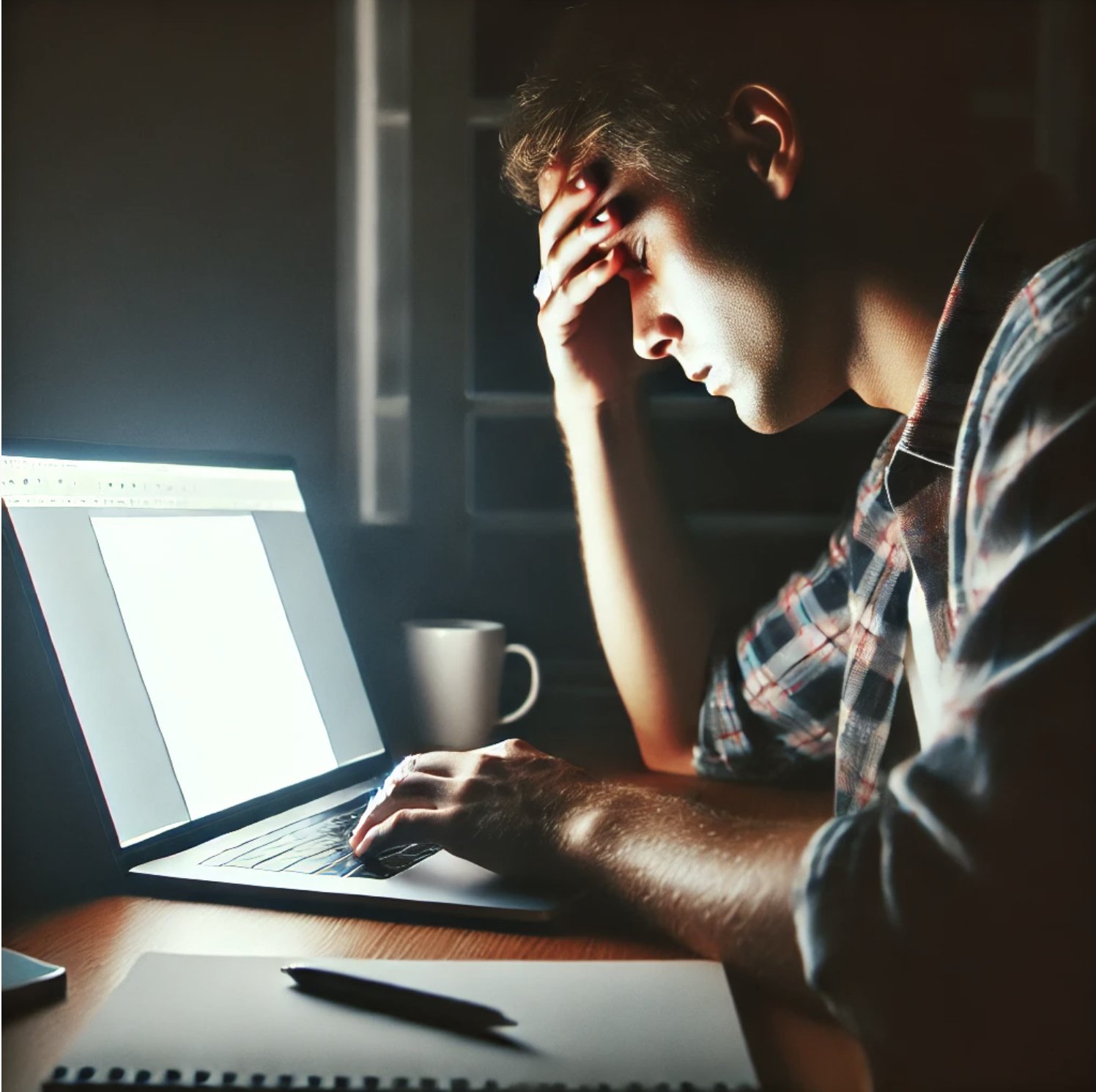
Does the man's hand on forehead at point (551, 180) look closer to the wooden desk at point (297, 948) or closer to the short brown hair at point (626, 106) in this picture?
the short brown hair at point (626, 106)

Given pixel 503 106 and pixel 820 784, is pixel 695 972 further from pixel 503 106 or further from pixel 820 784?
pixel 503 106

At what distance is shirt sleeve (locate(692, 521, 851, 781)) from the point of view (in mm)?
979

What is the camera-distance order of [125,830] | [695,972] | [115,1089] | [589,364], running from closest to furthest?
[115,1089], [695,972], [125,830], [589,364]

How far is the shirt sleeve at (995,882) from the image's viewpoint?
384 millimetres

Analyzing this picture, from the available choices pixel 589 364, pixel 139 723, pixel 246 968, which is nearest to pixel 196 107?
pixel 589 364

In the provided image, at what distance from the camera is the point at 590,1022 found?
41cm

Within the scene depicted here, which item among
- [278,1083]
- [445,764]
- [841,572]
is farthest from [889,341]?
[278,1083]

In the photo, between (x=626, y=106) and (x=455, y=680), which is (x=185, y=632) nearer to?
(x=455, y=680)

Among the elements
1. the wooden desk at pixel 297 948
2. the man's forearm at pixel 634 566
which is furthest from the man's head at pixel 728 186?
the wooden desk at pixel 297 948

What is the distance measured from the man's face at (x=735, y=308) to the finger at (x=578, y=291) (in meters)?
0.02

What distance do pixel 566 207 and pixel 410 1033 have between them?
2.39 feet

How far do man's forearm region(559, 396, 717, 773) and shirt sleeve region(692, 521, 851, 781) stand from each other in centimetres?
5

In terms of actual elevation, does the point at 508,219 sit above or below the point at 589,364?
above

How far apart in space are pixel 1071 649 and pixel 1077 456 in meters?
0.09
